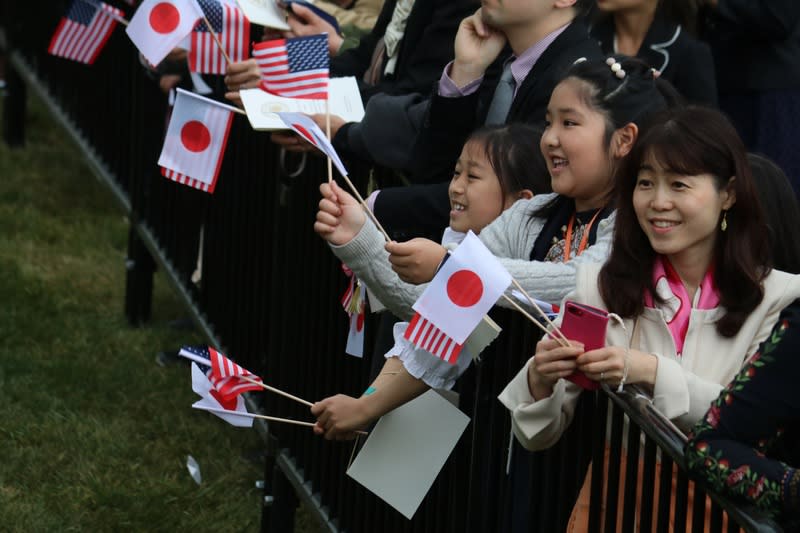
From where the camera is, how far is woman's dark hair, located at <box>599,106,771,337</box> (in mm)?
3152

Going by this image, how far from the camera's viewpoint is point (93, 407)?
6.14m

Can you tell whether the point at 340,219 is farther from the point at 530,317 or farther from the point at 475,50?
the point at 530,317

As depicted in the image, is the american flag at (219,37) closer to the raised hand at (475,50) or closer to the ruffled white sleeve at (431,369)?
the raised hand at (475,50)

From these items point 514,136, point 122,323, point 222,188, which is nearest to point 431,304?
point 514,136

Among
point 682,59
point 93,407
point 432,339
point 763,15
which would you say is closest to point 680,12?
point 682,59

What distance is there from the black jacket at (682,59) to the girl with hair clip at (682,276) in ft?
7.32

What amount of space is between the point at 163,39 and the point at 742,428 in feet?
9.44

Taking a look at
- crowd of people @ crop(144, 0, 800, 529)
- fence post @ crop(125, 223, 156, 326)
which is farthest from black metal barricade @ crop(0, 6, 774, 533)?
crowd of people @ crop(144, 0, 800, 529)

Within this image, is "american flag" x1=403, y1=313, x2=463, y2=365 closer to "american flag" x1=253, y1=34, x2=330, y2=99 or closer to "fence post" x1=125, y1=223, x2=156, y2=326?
"american flag" x1=253, y1=34, x2=330, y2=99

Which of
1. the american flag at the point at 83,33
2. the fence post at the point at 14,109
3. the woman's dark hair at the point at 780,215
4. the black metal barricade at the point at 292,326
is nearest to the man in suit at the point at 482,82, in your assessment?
the black metal barricade at the point at 292,326

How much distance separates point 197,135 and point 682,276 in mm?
2058

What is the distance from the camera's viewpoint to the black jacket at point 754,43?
5.43m

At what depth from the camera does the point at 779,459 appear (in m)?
3.00

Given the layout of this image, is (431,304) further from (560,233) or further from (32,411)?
(32,411)
